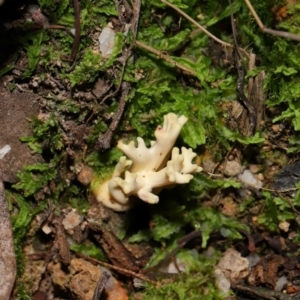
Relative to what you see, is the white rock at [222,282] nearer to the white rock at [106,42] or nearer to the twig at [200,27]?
the twig at [200,27]

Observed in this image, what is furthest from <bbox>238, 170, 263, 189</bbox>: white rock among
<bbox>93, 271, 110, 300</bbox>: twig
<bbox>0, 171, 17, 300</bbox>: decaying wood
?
<bbox>0, 171, 17, 300</bbox>: decaying wood

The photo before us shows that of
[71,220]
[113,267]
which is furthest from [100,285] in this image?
[71,220]

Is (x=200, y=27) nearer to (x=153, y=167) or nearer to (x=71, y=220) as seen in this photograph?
(x=153, y=167)

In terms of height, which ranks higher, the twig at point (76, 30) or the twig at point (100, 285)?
the twig at point (76, 30)

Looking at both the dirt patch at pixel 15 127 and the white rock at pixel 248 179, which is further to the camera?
the white rock at pixel 248 179

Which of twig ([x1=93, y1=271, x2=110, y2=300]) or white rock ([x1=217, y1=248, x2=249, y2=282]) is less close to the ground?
twig ([x1=93, y1=271, x2=110, y2=300])

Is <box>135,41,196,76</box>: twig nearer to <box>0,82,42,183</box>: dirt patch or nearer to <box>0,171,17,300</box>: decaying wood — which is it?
<box>0,82,42,183</box>: dirt patch

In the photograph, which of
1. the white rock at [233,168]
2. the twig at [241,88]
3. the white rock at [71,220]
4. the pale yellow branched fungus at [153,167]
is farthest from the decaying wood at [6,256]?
the twig at [241,88]
